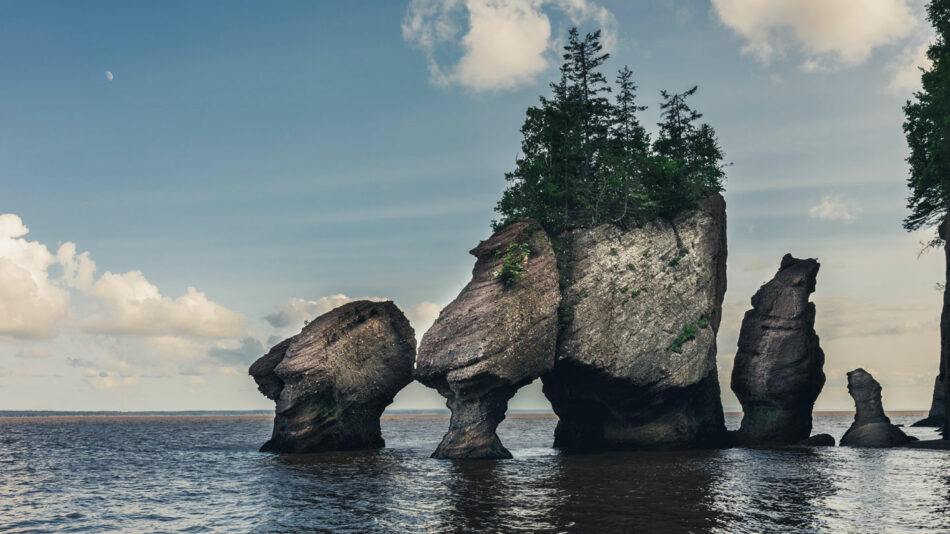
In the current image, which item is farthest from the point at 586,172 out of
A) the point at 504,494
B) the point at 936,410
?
the point at 936,410

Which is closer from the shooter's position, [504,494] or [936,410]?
→ [504,494]

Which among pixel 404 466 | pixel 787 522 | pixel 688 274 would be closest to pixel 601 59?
pixel 688 274

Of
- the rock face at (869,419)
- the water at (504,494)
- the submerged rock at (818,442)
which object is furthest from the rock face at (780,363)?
the water at (504,494)

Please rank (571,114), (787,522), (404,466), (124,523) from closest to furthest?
(787,522), (124,523), (404,466), (571,114)

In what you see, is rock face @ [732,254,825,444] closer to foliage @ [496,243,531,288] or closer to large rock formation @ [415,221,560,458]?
large rock formation @ [415,221,560,458]

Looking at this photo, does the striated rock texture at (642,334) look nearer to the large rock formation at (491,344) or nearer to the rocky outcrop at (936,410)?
the large rock formation at (491,344)

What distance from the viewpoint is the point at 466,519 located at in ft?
71.2

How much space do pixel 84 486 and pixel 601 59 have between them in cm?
4821

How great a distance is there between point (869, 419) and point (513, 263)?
3116cm

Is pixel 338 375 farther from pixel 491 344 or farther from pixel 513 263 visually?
pixel 513 263

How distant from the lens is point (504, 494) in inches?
1030

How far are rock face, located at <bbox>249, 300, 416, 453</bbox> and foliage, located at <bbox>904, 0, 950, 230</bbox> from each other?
129ft

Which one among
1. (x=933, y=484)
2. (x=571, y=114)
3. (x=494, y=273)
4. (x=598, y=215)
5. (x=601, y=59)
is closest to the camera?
(x=933, y=484)

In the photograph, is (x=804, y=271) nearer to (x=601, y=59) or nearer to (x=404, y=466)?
(x=601, y=59)
